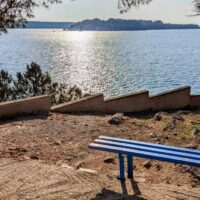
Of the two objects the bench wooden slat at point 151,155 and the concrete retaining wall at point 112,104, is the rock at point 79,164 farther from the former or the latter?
the concrete retaining wall at point 112,104

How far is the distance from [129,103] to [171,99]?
204 cm

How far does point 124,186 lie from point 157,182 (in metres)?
0.64

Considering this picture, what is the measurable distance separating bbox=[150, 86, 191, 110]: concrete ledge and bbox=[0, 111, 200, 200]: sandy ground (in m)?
3.23

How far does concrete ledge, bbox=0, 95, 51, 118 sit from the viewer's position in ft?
28.8

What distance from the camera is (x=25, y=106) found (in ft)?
30.0

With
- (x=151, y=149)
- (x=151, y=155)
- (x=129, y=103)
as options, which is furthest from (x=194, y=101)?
(x=151, y=155)

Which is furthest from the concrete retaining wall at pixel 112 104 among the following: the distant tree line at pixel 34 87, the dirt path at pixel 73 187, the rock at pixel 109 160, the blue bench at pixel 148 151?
the distant tree line at pixel 34 87

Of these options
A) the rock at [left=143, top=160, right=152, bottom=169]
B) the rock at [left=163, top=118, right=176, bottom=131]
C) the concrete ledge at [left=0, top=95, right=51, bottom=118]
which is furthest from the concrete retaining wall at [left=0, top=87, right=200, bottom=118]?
the rock at [left=143, top=160, right=152, bottom=169]

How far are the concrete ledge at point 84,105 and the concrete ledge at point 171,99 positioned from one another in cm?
225

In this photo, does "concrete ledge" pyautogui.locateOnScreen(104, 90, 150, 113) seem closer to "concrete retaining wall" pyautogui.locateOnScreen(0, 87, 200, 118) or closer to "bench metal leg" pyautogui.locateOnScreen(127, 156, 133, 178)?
"concrete retaining wall" pyautogui.locateOnScreen(0, 87, 200, 118)

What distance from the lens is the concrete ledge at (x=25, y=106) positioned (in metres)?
8.78

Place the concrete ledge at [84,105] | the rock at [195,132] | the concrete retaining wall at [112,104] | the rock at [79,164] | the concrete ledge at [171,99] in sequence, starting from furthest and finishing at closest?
1. the concrete ledge at [171,99]
2. the concrete ledge at [84,105]
3. the concrete retaining wall at [112,104]
4. the rock at [195,132]
5. the rock at [79,164]

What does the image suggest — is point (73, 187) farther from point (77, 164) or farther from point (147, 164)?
point (147, 164)

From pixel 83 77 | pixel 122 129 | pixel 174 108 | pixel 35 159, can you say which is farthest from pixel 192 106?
pixel 83 77
